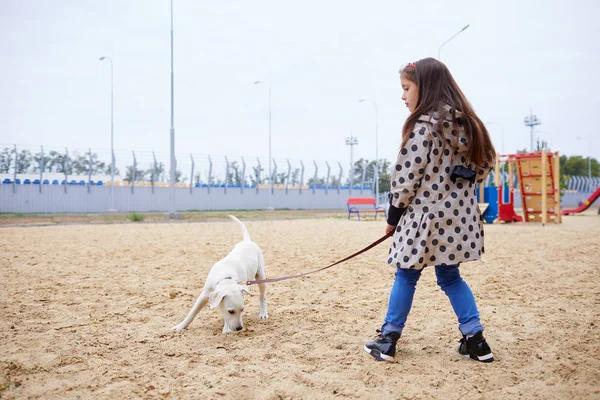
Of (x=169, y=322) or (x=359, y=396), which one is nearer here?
(x=359, y=396)

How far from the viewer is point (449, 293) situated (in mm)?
3254

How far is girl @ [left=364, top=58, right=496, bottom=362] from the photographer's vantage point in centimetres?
303

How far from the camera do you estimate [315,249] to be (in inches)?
371

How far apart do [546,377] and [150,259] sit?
6.50 metres

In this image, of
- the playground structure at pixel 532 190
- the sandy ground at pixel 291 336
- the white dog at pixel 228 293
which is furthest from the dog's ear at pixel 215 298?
the playground structure at pixel 532 190

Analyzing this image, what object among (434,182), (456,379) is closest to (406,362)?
(456,379)

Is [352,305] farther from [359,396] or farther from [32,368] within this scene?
[32,368]

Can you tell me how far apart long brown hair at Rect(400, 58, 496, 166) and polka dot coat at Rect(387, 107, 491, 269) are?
1.9 inches

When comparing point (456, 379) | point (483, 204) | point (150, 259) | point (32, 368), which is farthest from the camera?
point (483, 204)

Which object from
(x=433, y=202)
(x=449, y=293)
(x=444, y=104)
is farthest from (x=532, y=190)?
(x=433, y=202)

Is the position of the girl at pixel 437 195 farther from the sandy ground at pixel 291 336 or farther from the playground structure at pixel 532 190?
the playground structure at pixel 532 190

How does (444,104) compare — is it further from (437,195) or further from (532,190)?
(532,190)

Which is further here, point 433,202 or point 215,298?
point 215,298

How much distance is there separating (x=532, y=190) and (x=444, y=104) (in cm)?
1608
